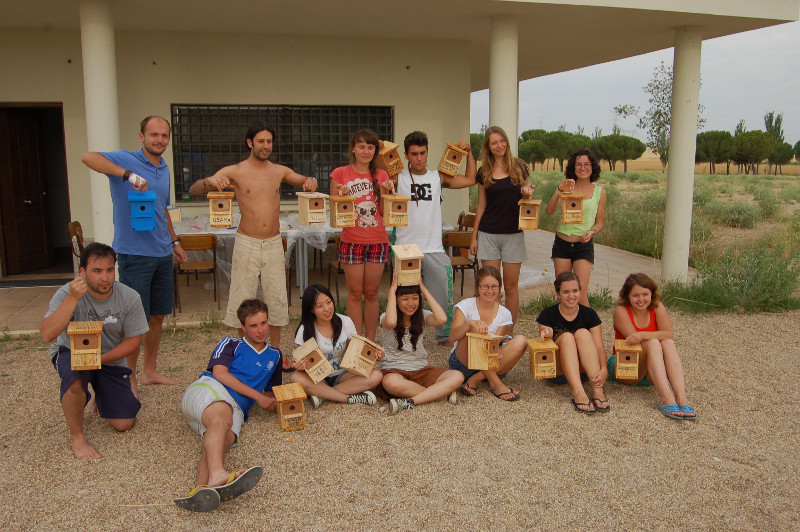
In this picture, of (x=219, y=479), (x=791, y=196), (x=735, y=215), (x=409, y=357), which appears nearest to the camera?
(x=219, y=479)

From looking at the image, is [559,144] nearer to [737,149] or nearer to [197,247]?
[737,149]

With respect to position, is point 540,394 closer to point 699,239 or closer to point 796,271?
point 796,271

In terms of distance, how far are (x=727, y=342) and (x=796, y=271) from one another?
86.2 inches

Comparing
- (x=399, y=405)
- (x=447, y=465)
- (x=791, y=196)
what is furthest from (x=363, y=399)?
(x=791, y=196)

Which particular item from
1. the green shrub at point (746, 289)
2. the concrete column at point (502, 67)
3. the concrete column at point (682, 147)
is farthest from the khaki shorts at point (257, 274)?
the concrete column at point (682, 147)

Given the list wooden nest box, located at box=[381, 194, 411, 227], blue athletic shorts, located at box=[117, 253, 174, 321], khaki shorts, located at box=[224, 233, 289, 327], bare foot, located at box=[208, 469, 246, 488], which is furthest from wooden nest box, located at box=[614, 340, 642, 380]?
blue athletic shorts, located at box=[117, 253, 174, 321]

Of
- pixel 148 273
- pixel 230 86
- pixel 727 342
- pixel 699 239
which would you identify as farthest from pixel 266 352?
pixel 699 239

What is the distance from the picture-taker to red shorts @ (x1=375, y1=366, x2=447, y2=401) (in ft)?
15.3

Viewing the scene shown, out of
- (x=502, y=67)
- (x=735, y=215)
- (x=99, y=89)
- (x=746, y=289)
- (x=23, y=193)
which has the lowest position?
(x=746, y=289)

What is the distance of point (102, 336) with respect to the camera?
4.02 m

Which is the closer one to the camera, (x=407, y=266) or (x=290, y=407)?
(x=290, y=407)

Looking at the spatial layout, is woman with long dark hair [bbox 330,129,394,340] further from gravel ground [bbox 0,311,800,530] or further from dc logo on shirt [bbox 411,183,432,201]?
gravel ground [bbox 0,311,800,530]

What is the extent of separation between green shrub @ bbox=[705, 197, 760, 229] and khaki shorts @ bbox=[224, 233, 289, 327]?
1318cm

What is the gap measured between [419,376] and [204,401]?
1576mm
